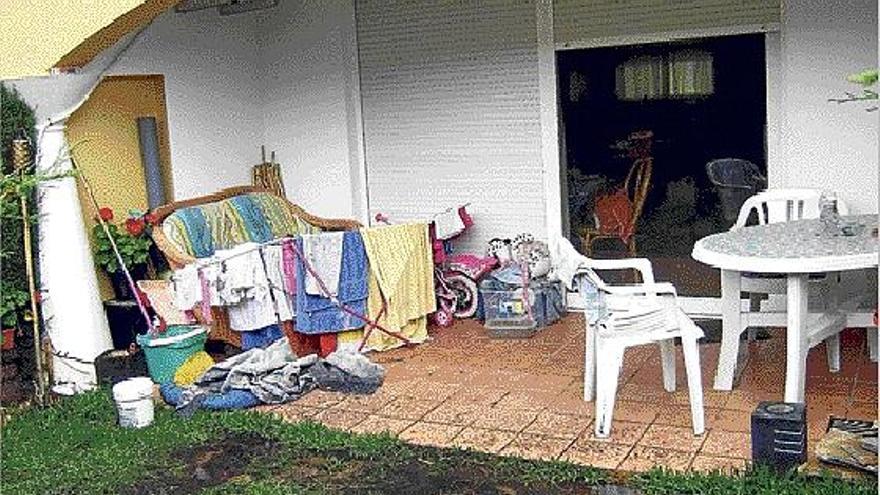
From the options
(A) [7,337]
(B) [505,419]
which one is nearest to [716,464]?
(B) [505,419]

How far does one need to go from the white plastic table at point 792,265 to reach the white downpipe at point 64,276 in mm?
3880

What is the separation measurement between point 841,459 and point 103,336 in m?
4.64

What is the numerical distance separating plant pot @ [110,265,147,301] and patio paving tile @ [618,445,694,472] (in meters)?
4.04

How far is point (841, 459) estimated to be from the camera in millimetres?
4633

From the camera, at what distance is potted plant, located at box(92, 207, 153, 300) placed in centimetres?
755

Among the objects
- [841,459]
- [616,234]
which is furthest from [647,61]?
[841,459]

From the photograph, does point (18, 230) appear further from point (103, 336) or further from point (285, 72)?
point (285, 72)

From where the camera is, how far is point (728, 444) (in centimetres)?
517

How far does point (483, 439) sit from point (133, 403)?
202cm

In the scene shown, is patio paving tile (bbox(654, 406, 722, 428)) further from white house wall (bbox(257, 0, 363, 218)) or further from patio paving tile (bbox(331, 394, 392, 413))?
white house wall (bbox(257, 0, 363, 218))

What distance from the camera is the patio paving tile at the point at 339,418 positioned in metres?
5.91

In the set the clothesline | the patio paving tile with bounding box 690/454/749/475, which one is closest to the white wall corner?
the clothesline

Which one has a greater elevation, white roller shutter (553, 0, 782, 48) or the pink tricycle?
white roller shutter (553, 0, 782, 48)

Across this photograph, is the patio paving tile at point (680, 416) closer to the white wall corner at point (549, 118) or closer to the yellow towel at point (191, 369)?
the white wall corner at point (549, 118)
